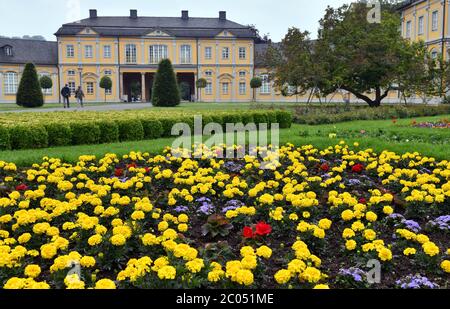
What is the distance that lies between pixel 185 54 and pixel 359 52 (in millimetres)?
29020

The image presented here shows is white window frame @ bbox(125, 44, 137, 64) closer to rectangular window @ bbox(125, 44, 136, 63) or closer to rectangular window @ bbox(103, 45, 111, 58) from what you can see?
rectangular window @ bbox(125, 44, 136, 63)

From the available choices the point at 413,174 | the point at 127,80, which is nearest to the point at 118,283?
the point at 413,174

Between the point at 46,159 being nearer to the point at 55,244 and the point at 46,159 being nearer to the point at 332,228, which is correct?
the point at 55,244

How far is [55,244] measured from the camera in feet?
11.6

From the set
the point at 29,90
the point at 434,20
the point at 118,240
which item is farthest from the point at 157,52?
the point at 118,240

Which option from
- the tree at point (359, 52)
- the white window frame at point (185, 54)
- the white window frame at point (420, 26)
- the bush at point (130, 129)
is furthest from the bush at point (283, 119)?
the white window frame at point (185, 54)

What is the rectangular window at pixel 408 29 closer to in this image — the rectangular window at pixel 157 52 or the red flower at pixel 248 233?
the rectangular window at pixel 157 52

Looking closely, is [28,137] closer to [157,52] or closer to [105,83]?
[105,83]

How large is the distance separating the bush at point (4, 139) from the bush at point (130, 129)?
2.40 meters

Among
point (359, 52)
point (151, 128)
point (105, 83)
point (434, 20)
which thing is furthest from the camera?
point (105, 83)

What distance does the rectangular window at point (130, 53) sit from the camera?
48.2 metres

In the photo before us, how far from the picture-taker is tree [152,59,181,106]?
24750 millimetres

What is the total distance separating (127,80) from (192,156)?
1763 inches

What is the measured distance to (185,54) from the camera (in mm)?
49188
